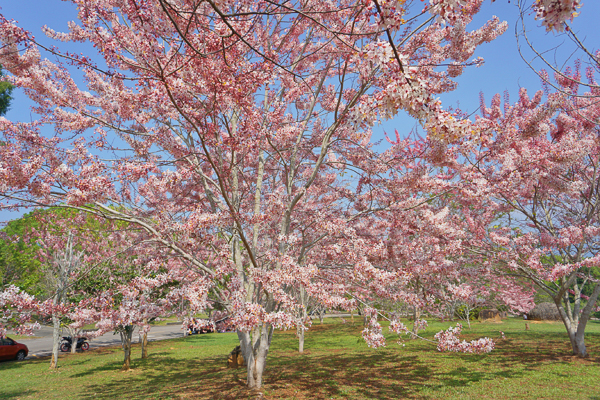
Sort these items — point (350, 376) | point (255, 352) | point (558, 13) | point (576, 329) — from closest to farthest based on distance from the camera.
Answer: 1. point (558, 13)
2. point (255, 352)
3. point (350, 376)
4. point (576, 329)

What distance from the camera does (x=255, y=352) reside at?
7.60 meters

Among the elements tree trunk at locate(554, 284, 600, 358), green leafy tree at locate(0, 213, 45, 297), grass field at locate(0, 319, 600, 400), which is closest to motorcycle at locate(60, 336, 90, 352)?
grass field at locate(0, 319, 600, 400)

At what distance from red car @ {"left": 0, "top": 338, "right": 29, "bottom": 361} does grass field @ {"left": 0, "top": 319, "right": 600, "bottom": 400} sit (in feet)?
6.55

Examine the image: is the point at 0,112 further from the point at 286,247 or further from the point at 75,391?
the point at 286,247

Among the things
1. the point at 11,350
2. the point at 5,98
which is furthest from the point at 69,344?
the point at 5,98

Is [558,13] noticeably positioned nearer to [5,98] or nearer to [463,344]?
[463,344]

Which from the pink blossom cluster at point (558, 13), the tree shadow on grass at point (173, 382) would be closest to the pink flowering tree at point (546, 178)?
the pink blossom cluster at point (558, 13)

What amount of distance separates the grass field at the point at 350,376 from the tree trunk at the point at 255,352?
0.36 meters

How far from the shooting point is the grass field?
301 inches

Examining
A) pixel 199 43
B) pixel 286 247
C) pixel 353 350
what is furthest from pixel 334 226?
pixel 353 350

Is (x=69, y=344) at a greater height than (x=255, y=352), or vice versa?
(x=255, y=352)

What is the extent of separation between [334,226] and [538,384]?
6411mm

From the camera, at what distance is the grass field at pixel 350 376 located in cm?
764

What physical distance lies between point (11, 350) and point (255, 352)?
1616cm
